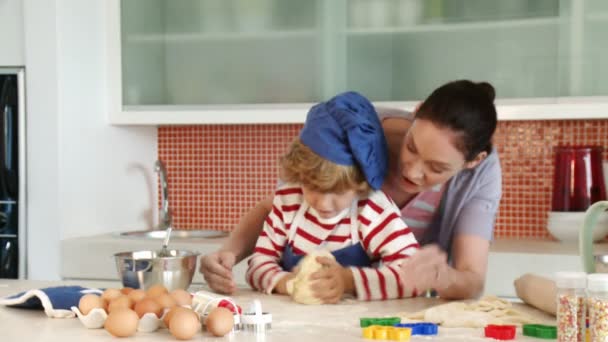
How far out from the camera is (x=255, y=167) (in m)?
3.88

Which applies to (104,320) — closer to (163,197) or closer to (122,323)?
(122,323)

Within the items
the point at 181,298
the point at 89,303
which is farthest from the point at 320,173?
the point at 89,303

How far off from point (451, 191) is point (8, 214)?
190 centimetres

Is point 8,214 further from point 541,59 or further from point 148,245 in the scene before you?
point 541,59

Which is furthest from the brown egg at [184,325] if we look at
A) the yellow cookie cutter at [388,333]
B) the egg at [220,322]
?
the yellow cookie cutter at [388,333]

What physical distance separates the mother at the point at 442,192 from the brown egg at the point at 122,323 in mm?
543

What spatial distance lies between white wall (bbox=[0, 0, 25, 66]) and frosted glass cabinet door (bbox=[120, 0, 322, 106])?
38 centimetres

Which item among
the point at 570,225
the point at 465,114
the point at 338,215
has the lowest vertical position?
the point at 570,225

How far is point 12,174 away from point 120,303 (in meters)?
1.99

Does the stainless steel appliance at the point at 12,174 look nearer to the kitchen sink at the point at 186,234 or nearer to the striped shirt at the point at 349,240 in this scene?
the kitchen sink at the point at 186,234

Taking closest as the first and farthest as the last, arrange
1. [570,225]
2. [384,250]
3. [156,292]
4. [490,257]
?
[156,292]
[384,250]
[490,257]
[570,225]

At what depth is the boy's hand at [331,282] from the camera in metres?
1.89

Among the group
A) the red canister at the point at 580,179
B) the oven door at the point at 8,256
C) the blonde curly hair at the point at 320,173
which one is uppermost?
the blonde curly hair at the point at 320,173

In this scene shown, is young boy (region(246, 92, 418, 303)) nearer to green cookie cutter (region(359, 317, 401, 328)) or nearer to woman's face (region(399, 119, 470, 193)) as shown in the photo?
woman's face (region(399, 119, 470, 193))
